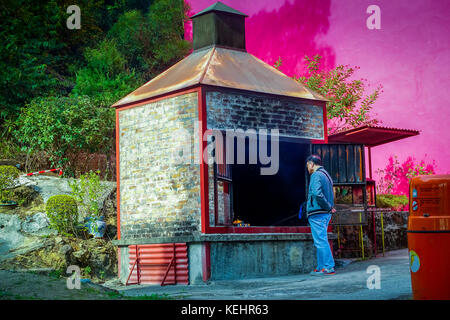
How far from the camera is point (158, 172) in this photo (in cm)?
1234

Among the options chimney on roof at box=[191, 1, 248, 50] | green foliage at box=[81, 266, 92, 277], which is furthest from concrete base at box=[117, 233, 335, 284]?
chimney on roof at box=[191, 1, 248, 50]

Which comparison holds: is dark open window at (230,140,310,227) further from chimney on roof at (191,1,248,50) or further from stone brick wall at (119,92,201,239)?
stone brick wall at (119,92,201,239)

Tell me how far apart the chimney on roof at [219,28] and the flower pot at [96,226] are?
15.6 feet

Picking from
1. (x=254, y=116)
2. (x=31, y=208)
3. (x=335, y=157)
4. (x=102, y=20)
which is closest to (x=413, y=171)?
(x=335, y=157)

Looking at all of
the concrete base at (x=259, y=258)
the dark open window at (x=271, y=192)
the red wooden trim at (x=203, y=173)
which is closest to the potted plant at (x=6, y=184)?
the dark open window at (x=271, y=192)

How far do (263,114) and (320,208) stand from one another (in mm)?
2837

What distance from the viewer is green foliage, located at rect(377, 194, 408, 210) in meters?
16.9

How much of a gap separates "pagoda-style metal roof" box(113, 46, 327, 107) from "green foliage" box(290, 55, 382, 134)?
4989 mm

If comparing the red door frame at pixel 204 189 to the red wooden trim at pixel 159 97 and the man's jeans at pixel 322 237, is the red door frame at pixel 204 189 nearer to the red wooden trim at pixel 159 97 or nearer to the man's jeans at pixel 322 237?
the red wooden trim at pixel 159 97

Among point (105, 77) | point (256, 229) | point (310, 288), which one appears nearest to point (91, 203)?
point (256, 229)

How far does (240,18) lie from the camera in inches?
587

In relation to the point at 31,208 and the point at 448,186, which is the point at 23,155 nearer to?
the point at 31,208

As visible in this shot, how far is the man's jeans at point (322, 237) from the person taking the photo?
1054cm

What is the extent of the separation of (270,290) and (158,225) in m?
3.79
